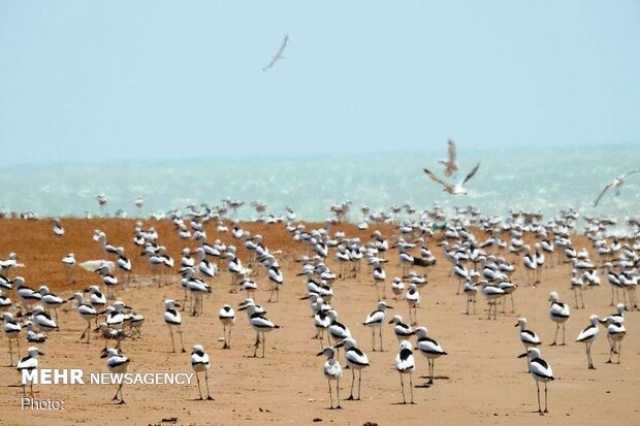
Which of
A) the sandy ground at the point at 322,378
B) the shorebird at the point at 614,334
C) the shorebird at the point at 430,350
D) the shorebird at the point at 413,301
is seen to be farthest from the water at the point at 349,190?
the shorebird at the point at 430,350

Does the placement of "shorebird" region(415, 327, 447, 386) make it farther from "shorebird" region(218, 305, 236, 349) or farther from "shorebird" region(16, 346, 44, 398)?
"shorebird" region(16, 346, 44, 398)

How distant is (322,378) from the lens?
1916 centimetres

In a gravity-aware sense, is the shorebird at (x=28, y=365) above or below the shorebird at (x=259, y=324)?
above

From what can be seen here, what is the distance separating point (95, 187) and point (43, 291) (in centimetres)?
9442

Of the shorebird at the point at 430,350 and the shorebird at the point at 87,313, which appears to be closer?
the shorebird at the point at 430,350

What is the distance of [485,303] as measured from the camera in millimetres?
30141

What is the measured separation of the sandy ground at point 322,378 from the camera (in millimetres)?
16156

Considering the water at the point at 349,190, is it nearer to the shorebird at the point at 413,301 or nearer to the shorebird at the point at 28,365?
the shorebird at the point at 413,301

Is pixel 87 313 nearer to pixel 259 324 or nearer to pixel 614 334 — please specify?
pixel 259 324

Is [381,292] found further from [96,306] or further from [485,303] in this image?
[96,306]

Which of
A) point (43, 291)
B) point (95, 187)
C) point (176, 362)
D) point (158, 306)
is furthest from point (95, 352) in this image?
point (95, 187)

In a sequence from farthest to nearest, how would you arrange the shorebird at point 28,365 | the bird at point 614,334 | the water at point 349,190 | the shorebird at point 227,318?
the water at point 349,190 < the shorebird at point 227,318 < the bird at point 614,334 < the shorebird at point 28,365

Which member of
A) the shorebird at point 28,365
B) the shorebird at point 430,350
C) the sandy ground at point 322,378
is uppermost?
the shorebird at point 28,365

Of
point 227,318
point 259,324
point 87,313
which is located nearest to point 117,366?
point 259,324
